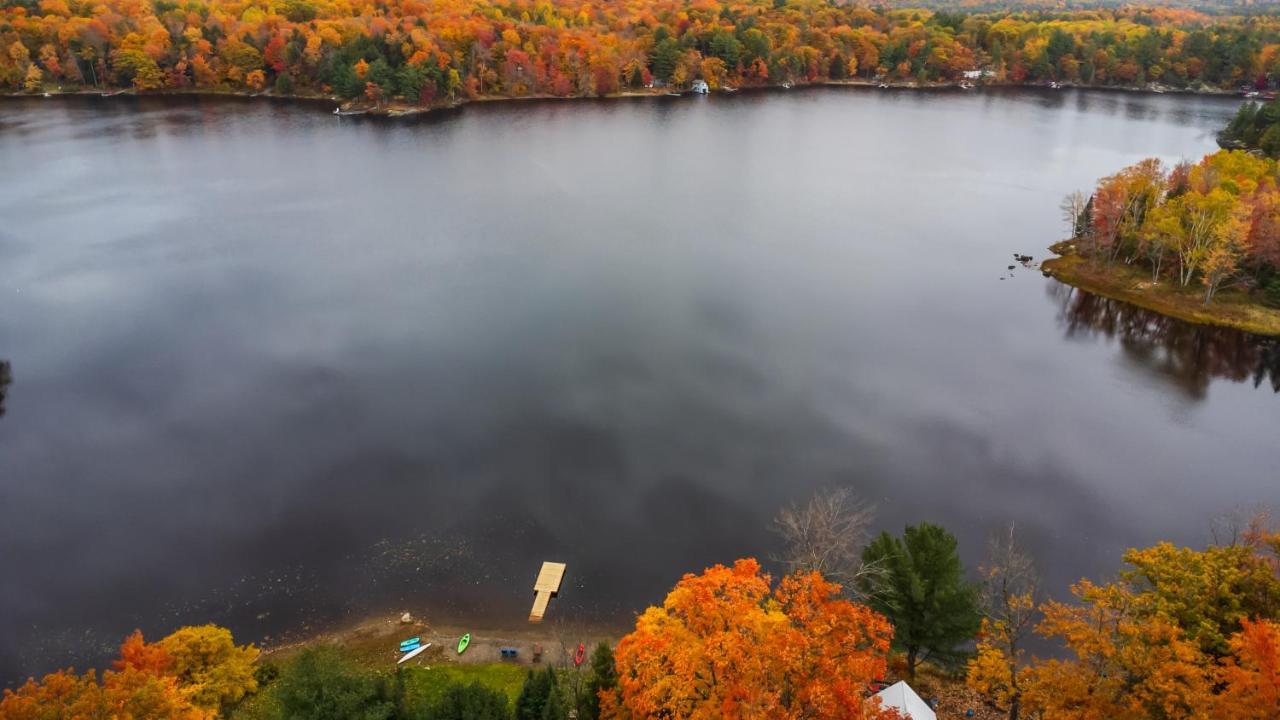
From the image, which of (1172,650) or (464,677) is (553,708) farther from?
(1172,650)

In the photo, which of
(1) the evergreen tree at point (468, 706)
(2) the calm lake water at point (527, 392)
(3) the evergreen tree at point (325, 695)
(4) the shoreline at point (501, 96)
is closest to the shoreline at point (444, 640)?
(2) the calm lake water at point (527, 392)

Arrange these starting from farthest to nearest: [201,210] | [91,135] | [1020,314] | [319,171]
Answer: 1. [91,135]
2. [319,171]
3. [201,210]
4. [1020,314]

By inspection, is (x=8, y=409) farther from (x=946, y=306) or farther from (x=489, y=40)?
(x=489, y=40)

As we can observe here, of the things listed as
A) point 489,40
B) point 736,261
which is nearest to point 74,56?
point 489,40

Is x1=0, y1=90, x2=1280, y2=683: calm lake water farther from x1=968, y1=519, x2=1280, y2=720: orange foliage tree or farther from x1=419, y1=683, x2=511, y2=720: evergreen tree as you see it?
x1=968, y1=519, x2=1280, y2=720: orange foliage tree

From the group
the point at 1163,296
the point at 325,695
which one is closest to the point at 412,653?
the point at 325,695

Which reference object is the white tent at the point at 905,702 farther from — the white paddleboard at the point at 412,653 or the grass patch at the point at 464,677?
the white paddleboard at the point at 412,653
